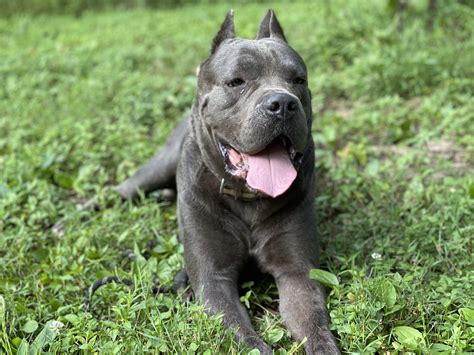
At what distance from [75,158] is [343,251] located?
255cm

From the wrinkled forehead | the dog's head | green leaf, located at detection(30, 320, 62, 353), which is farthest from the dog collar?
green leaf, located at detection(30, 320, 62, 353)

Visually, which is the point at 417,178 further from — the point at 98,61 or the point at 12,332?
the point at 98,61

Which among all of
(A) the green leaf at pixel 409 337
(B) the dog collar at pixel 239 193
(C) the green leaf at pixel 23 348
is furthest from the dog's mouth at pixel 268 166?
(C) the green leaf at pixel 23 348

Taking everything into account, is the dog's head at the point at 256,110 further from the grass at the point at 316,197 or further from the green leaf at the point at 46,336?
the green leaf at the point at 46,336

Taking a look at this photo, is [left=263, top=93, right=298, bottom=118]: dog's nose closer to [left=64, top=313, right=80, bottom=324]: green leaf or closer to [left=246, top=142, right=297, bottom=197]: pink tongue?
[left=246, top=142, right=297, bottom=197]: pink tongue

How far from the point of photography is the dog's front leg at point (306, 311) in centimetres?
300

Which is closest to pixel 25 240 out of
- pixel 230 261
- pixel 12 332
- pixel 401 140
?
pixel 12 332

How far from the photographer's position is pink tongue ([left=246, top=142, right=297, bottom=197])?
3.29m

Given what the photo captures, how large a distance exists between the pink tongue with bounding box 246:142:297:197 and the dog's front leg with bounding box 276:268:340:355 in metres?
0.48

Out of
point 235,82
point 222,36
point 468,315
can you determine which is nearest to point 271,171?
point 235,82

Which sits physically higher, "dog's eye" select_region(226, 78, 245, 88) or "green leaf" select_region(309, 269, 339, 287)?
"dog's eye" select_region(226, 78, 245, 88)

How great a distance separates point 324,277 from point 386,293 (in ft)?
1.13

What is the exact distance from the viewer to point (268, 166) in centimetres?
335

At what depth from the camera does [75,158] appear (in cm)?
545
